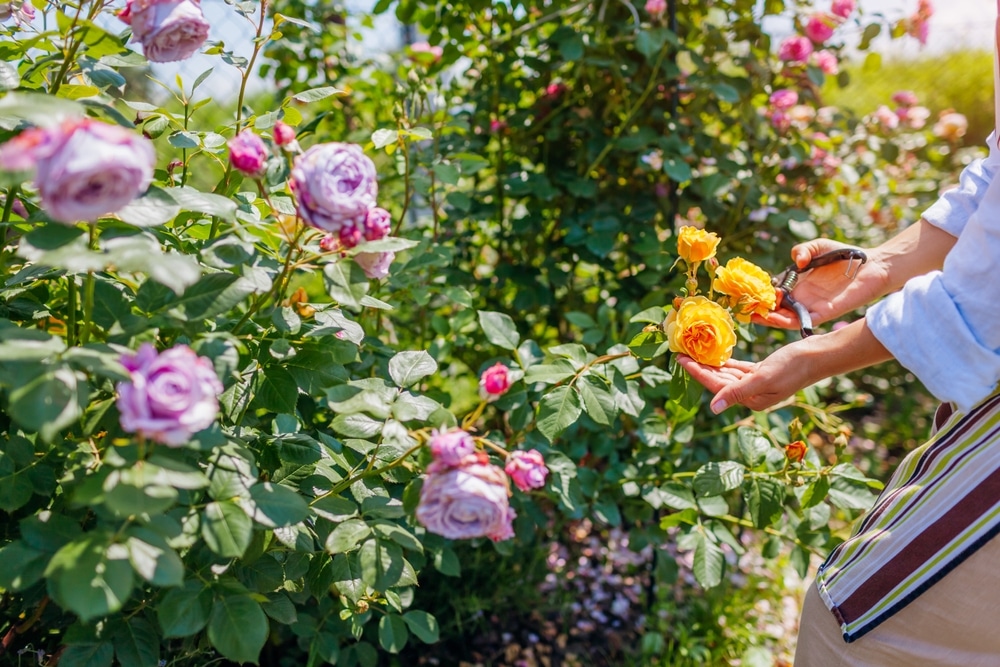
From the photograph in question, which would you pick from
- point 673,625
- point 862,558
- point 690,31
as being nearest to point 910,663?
A: point 862,558

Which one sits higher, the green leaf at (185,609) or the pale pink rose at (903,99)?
the pale pink rose at (903,99)

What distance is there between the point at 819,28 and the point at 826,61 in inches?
5.0

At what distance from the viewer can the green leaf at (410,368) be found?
104 centimetres

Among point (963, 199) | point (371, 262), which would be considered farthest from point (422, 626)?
point (963, 199)

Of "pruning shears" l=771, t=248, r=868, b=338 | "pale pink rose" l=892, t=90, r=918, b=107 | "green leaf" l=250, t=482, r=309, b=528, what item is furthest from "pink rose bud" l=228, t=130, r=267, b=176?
"pale pink rose" l=892, t=90, r=918, b=107

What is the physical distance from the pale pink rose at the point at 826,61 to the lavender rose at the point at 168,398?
183cm

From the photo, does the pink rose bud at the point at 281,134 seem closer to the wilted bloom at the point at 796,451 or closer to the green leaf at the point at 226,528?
the green leaf at the point at 226,528

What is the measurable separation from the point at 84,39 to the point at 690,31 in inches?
59.1

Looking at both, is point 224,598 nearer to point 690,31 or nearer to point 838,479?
point 838,479

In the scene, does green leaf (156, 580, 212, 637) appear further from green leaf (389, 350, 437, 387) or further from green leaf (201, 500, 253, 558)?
green leaf (389, 350, 437, 387)

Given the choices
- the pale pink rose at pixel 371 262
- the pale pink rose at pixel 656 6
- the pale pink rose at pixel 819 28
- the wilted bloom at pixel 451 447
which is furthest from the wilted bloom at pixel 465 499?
the pale pink rose at pixel 819 28

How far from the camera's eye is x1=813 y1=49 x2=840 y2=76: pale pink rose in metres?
1.95

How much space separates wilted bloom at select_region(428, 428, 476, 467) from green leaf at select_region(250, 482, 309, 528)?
186 mm

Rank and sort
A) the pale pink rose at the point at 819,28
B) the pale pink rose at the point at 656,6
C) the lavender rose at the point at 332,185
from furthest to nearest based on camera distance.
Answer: the pale pink rose at the point at 819,28
the pale pink rose at the point at 656,6
the lavender rose at the point at 332,185
